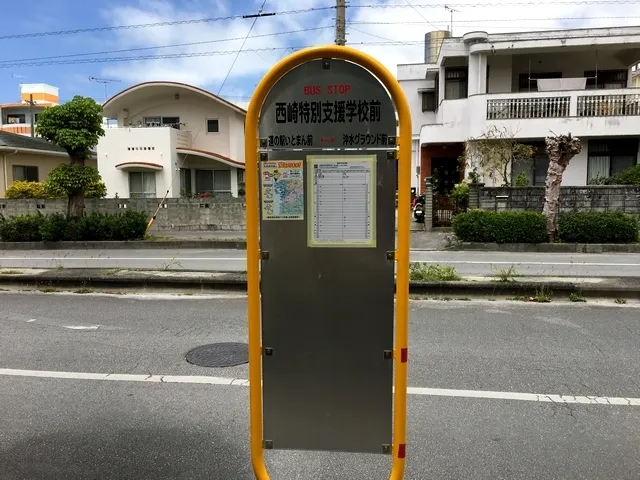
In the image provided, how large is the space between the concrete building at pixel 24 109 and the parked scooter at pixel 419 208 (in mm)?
42240

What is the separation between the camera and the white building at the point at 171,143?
24.6 meters

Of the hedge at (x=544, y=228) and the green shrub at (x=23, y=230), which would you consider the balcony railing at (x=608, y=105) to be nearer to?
the hedge at (x=544, y=228)

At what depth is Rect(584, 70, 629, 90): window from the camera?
2228 cm

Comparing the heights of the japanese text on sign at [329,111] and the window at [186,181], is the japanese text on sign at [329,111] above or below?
below

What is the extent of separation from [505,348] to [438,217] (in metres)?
13.7

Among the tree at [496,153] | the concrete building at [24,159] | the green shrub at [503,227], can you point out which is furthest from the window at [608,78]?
the concrete building at [24,159]

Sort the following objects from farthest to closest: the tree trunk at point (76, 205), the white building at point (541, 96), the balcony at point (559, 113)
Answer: the white building at point (541, 96) < the balcony at point (559, 113) < the tree trunk at point (76, 205)

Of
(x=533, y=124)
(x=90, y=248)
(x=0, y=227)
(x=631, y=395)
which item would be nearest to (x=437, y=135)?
(x=533, y=124)

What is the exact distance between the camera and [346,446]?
274cm

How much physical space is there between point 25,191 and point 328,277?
24.7 m

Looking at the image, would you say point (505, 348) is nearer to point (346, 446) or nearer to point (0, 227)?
point (346, 446)

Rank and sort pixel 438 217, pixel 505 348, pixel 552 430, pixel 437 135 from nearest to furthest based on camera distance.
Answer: pixel 552 430, pixel 505 348, pixel 438 217, pixel 437 135

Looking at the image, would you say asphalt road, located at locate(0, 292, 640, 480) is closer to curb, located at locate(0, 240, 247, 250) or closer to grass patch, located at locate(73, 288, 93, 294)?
grass patch, located at locate(73, 288, 93, 294)

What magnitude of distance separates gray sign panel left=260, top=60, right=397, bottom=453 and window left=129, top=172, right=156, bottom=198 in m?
23.7
